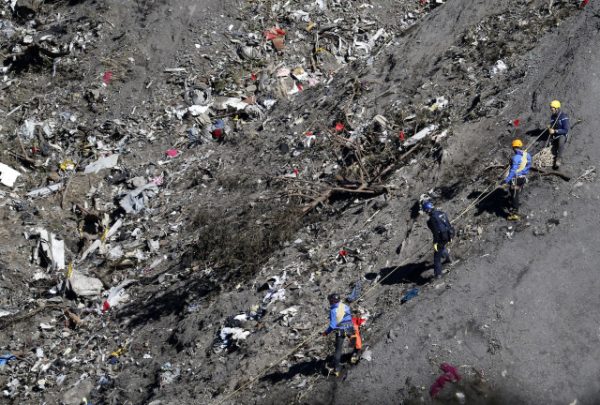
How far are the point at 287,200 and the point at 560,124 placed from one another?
17.6 ft

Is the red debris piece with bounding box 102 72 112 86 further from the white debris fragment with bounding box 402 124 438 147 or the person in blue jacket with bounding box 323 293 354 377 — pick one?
the person in blue jacket with bounding box 323 293 354 377

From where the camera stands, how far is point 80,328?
13.3 metres

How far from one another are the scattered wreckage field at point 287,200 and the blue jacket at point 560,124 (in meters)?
0.62

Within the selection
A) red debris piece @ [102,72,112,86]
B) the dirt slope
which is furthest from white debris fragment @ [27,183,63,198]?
the dirt slope

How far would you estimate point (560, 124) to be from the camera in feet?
36.6

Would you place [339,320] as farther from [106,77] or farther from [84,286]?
[106,77]

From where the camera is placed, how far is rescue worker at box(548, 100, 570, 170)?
36.5ft

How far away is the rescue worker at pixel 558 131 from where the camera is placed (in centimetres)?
1112

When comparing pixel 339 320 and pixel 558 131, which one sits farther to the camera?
pixel 558 131

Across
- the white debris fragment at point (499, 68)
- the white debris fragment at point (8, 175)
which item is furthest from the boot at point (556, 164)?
the white debris fragment at point (8, 175)

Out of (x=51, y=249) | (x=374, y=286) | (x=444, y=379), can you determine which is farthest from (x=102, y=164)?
(x=444, y=379)

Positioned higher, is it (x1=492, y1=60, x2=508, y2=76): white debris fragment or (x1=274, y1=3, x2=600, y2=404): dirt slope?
(x1=492, y1=60, x2=508, y2=76): white debris fragment

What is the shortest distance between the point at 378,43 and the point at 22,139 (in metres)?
9.62

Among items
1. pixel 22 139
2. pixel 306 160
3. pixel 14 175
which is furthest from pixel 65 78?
pixel 306 160
